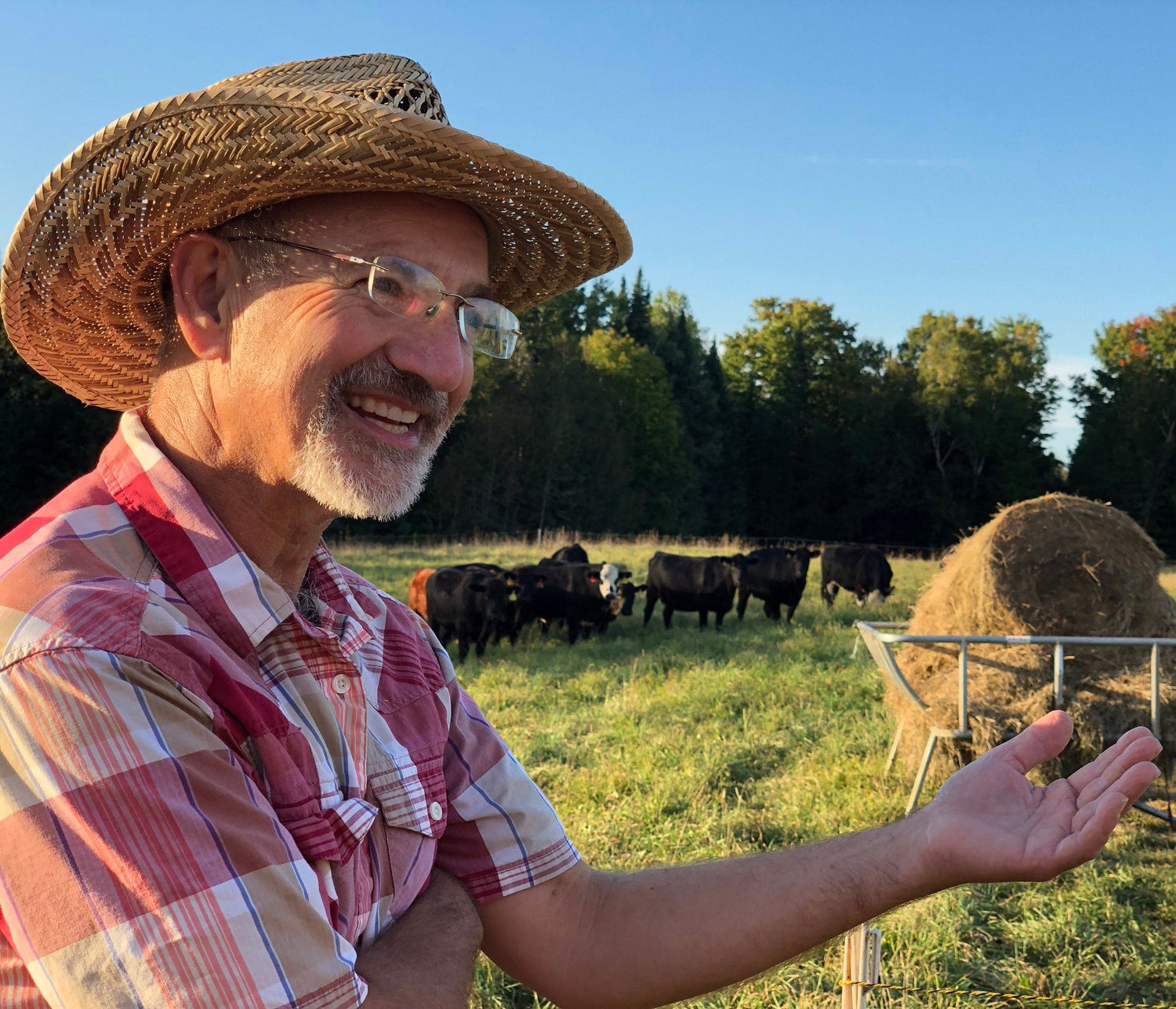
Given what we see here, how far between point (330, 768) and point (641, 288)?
57.5 metres

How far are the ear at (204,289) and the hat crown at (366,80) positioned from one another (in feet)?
0.88

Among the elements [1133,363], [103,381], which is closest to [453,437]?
[1133,363]

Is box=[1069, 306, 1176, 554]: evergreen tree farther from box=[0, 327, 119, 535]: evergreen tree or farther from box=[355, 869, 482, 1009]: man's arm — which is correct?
box=[355, 869, 482, 1009]: man's arm

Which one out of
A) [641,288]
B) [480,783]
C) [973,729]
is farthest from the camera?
[641,288]

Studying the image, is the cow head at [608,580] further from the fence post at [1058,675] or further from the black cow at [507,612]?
the fence post at [1058,675]

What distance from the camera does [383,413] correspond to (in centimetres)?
169

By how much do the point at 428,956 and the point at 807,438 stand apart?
52.0m

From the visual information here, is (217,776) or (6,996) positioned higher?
(217,776)

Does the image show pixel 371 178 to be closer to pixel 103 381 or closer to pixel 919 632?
pixel 103 381

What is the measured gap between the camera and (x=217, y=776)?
1208mm

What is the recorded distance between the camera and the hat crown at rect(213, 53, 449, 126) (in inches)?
64.4

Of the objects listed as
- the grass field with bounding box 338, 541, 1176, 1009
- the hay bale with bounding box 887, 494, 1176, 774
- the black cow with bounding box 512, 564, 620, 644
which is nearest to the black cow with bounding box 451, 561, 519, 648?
the black cow with bounding box 512, 564, 620, 644

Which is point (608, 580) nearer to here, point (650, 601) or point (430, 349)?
point (650, 601)

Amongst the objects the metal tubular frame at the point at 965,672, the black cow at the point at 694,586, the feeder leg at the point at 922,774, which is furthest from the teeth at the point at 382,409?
the black cow at the point at 694,586
